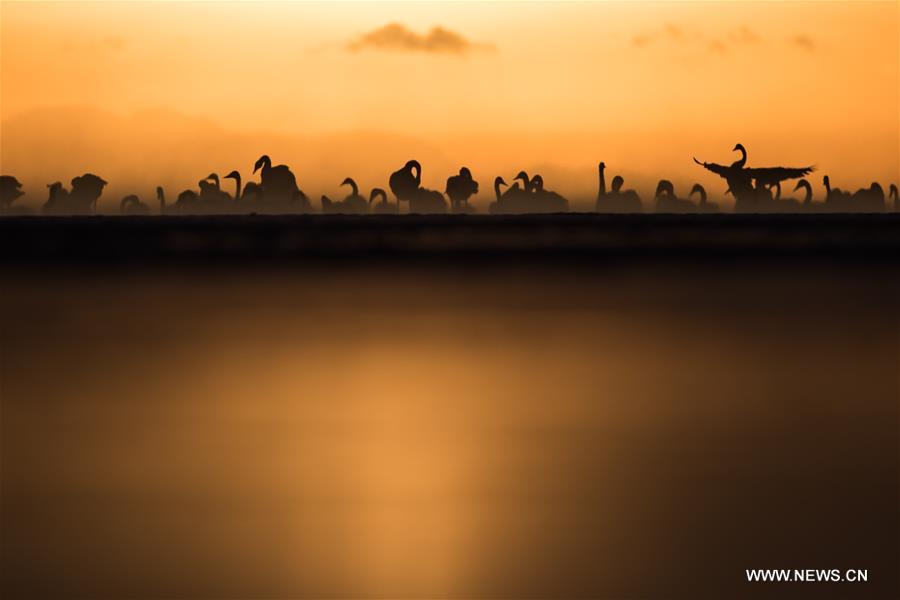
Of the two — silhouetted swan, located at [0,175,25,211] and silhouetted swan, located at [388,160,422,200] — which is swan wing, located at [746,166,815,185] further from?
silhouetted swan, located at [0,175,25,211]

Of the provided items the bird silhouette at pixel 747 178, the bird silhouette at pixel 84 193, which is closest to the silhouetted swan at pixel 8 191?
the bird silhouette at pixel 84 193

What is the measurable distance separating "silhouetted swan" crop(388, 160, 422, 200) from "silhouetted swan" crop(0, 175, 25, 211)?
18.2 ft

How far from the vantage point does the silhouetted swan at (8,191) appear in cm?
1855

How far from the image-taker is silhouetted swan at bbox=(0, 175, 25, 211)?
18.5 metres

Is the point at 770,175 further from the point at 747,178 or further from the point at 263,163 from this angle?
the point at 263,163

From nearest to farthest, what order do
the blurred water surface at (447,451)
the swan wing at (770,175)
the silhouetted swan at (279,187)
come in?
the blurred water surface at (447,451) < the swan wing at (770,175) < the silhouetted swan at (279,187)

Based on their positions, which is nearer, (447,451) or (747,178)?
(447,451)

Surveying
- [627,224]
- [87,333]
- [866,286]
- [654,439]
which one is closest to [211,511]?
[654,439]

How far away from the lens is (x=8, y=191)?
61.0 ft

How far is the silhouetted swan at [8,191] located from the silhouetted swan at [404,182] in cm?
554

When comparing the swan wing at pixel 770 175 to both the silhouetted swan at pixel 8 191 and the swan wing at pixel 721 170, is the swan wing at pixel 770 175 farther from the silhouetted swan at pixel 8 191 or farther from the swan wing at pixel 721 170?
the silhouetted swan at pixel 8 191

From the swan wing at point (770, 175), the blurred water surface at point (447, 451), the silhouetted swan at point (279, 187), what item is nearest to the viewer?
the blurred water surface at point (447, 451)

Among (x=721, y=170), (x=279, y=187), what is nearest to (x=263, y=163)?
(x=279, y=187)

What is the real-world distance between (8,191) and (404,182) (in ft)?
18.9
